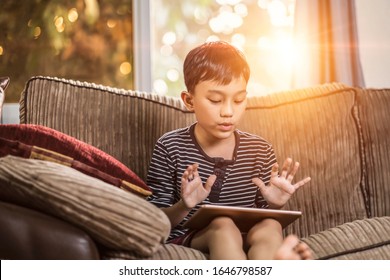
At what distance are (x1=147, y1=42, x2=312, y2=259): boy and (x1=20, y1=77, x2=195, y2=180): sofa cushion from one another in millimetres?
178

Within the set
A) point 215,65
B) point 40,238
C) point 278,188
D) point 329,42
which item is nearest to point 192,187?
point 278,188

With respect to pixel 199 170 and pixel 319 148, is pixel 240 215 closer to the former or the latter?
pixel 199 170

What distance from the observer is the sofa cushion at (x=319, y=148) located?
5.97 feet

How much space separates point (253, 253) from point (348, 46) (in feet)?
4.91

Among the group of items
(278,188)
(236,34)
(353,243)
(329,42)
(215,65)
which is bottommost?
(353,243)

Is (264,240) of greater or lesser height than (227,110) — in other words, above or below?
below

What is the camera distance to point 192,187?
1.42 metres

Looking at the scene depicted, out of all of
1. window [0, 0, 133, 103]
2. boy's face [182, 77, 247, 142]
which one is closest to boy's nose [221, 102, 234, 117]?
boy's face [182, 77, 247, 142]

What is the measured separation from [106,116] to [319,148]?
2.15 ft

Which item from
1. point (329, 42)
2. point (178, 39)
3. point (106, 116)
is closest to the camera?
point (106, 116)
